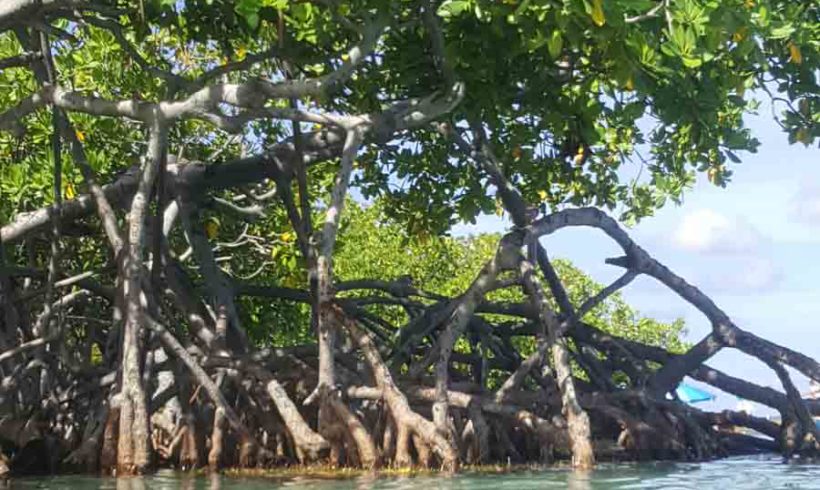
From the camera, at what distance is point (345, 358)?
8633 millimetres

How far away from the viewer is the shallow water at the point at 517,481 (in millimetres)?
6984

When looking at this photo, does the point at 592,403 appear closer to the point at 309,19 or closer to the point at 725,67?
the point at 725,67

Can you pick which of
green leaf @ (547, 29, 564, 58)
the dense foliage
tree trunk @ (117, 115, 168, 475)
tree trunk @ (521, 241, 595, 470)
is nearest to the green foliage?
the dense foliage

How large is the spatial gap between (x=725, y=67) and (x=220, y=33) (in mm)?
2952

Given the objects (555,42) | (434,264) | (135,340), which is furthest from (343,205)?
(434,264)

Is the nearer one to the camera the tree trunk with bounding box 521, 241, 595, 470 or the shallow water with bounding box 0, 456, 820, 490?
the shallow water with bounding box 0, 456, 820, 490

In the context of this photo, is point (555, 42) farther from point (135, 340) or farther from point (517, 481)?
point (135, 340)

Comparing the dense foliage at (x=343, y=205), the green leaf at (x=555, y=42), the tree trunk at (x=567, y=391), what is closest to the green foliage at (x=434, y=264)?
the dense foliage at (x=343, y=205)

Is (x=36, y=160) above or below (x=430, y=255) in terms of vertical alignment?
below

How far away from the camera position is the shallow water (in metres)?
6.98

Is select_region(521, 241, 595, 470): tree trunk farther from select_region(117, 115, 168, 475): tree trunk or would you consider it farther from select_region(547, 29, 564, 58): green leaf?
select_region(547, 29, 564, 58): green leaf

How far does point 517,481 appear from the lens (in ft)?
24.4

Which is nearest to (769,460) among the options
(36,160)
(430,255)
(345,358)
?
(345,358)

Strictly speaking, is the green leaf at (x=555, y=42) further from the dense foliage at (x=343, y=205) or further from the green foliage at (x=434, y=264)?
the green foliage at (x=434, y=264)
